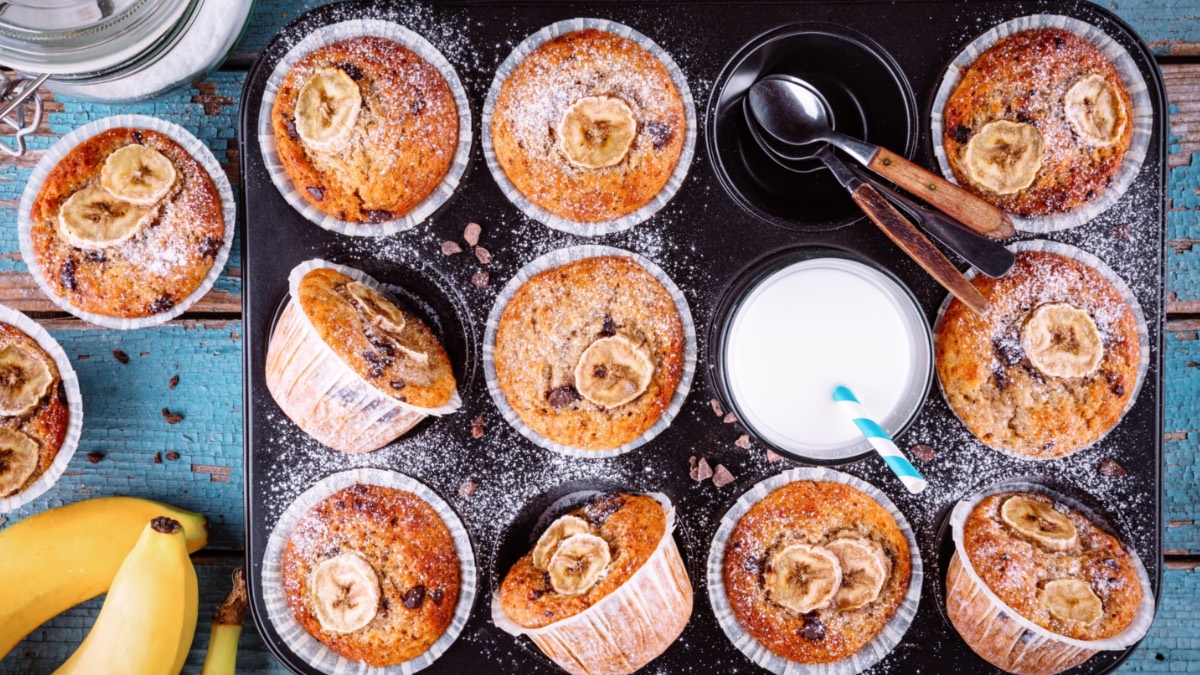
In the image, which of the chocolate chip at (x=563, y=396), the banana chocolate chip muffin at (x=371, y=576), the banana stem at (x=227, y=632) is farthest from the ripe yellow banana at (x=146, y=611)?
the chocolate chip at (x=563, y=396)

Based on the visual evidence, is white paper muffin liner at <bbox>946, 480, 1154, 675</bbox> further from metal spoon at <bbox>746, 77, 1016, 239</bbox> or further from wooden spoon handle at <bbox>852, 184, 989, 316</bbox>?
metal spoon at <bbox>746, 77, 1016, 239</bbox>

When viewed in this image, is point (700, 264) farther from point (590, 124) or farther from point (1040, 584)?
point (1040, 584)

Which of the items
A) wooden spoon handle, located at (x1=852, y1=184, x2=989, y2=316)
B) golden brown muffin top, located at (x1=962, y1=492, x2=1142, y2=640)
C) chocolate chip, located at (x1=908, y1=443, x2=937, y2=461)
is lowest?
golden brown muffin top, located at (x1=962, y1=492, x2=1142, y2=640)

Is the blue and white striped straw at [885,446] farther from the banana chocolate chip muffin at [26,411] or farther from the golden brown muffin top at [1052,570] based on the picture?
Result: the banana chocolate chip muffin at [26,411]

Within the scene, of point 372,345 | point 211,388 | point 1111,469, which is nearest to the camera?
point 372,345

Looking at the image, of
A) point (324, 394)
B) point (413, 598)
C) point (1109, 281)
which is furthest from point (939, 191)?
point (413, 598)

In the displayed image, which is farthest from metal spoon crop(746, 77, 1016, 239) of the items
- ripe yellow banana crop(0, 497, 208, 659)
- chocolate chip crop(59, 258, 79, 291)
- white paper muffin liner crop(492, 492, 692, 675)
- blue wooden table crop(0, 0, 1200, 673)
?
ripe yellow banana crop(0, 497, 208, 659)
